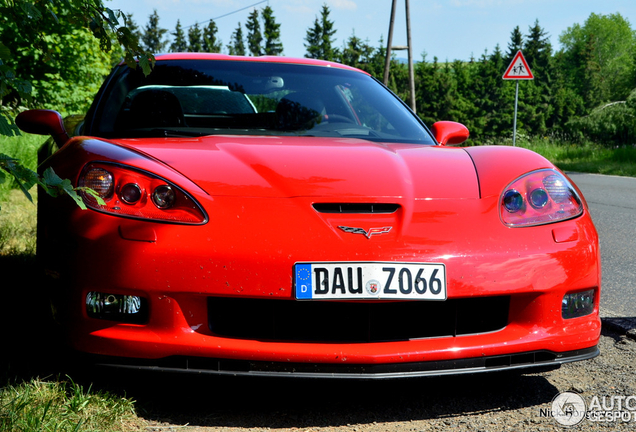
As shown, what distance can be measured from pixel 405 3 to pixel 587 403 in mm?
22560

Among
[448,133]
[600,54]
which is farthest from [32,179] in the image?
[600,54]

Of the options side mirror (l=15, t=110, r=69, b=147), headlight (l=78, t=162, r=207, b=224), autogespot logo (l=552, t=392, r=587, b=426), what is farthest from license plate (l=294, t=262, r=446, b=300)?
side mirror (l=15, t=110, r=69, b=147)

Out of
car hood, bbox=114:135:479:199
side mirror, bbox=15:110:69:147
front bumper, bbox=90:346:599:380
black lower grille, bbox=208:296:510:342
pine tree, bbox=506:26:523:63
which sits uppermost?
pine tree, bbox=506:26:523:63

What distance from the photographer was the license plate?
194 cm

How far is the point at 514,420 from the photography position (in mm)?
2145

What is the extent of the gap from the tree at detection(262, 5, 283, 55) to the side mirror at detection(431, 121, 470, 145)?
100687 millimetres

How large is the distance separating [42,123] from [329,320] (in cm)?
176

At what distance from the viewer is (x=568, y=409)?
2234 millimetres

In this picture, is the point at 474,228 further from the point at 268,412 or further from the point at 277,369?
the point at 268,412

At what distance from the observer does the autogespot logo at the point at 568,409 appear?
2.15 m

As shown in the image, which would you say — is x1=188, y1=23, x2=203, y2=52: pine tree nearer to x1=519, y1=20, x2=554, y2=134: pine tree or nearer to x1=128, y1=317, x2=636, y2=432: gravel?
x1=519, y1=20, x2=554, y2=134: pine tree

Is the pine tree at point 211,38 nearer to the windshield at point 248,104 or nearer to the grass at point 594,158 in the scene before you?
the grass at point 594,158

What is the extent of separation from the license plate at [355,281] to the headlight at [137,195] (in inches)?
14.3

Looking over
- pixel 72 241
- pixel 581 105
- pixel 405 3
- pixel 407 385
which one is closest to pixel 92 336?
pixel 72 241
